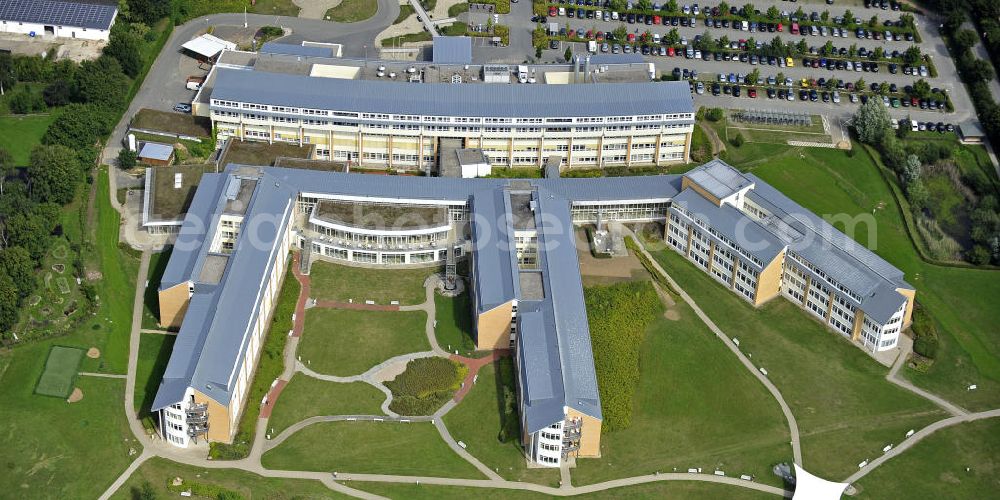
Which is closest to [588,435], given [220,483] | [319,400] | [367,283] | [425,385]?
[425,385]

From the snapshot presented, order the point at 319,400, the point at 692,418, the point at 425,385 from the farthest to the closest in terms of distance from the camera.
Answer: the point at 425,385
the point at 692,418
the point at 319,400

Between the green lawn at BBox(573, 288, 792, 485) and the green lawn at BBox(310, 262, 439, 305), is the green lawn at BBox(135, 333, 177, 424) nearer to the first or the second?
the green lawn at BBox(310, 262, 439, 305)

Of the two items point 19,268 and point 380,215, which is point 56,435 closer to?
point 19,268

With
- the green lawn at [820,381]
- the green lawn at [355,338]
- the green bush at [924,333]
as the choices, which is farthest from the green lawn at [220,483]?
the green bush at [924,333]

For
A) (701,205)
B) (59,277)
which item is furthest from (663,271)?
(59,277)

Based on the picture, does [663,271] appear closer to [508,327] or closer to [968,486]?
[508,327]

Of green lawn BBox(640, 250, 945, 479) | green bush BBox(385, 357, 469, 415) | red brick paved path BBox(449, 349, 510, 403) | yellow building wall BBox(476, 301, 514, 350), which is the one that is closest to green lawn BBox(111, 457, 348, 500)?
green bush BBox(385, 357, 469, 415)
